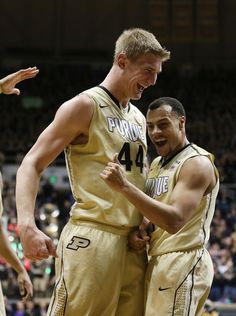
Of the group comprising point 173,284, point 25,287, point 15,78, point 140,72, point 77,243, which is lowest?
point 25,287

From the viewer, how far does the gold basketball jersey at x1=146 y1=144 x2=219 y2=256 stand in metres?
4.05

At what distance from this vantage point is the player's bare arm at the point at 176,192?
3.46 metres

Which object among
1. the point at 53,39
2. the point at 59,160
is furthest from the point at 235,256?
the point at 53,39

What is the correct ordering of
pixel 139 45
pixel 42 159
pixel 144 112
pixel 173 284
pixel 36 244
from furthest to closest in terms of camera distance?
pixel 144 112, pixel 173 284, pixel 139 45, pixel 42 159, pixel 36 244

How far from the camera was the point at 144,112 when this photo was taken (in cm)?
2219

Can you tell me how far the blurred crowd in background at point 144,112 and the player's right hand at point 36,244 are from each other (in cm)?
1074

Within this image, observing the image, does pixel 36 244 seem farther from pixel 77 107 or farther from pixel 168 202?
pixel 168 202

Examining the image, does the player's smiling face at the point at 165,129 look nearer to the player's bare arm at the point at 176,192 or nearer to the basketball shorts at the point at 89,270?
the player's bare arm at the point at 176,192

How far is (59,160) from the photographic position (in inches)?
775

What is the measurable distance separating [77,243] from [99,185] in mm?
330

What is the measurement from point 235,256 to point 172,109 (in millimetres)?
10372

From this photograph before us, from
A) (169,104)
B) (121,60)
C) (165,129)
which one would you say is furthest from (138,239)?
(121,60)

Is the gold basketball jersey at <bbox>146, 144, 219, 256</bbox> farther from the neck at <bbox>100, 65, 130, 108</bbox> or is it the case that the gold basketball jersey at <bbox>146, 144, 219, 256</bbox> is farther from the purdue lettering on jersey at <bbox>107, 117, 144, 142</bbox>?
the neck at <bbox>100, 65, 130, 108</bbox>

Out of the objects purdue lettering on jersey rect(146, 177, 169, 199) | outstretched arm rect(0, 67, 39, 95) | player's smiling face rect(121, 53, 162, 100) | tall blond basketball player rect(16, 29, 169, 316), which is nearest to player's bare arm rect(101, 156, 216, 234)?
purdue lettering on jersey rect(146, 177, 169, 199)
